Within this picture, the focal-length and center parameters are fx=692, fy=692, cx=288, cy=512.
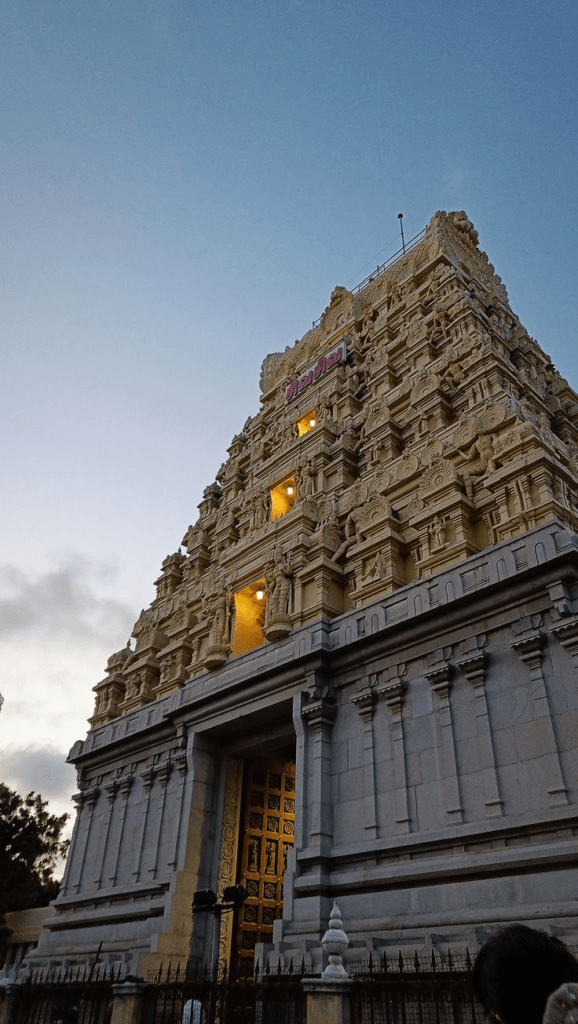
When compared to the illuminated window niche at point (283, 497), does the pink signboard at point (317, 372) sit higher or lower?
higher

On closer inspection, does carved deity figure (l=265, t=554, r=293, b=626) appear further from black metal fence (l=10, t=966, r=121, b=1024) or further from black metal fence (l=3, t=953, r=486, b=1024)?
black metal fence (l=10, t=966, r=121, b=1024)

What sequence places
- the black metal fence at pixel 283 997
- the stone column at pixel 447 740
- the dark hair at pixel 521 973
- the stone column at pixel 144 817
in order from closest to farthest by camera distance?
1. the dark hair at pixel 521 973
2. the black metal fence at pixel 283 997
3. the stone column at pixel 447 740
4. the stone column at pixel 144 817

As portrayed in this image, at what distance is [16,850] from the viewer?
4475 cm

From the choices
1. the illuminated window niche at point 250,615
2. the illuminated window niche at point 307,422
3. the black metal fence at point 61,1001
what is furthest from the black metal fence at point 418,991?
the illuminated window niche at point 307,422

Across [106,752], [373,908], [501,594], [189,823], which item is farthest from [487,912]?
[106,752]

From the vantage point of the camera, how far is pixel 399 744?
17953 millimetres

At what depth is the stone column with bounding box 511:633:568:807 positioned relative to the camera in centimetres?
1454

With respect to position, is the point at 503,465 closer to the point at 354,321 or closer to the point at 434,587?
the point at 434,587

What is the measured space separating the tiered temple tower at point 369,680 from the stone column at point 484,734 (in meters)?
0.05

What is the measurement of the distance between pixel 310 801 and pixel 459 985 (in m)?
9.52

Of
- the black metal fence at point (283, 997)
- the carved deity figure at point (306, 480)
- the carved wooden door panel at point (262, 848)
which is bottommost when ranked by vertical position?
the black metal fence at point (283, 997)

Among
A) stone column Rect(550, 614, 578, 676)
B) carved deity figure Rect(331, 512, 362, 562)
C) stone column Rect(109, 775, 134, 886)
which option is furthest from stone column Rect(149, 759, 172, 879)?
stone column Rect(550, 614, 578, 676)

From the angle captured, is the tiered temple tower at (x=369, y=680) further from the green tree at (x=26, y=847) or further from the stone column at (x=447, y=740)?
the green tree at (x=26, y=847)

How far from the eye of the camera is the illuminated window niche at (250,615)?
92.1ft
